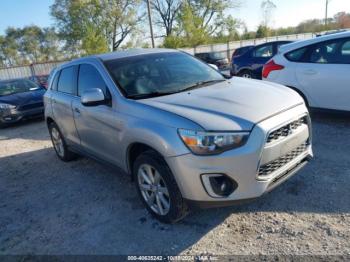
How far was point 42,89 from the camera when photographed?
1072 cm

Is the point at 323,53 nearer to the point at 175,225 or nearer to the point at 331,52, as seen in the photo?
the point at 331,52

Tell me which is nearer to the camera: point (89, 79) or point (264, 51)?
point (89, 79)

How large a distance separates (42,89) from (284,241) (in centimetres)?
967

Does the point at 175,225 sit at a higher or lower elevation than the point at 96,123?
lower

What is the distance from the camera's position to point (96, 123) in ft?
13.3

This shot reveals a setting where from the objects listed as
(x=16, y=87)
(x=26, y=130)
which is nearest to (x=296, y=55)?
(x=26, y=130)

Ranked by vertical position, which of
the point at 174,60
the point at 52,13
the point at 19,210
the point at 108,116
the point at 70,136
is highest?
the point at 52,13

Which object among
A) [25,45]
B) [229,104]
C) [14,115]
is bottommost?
[14,115]

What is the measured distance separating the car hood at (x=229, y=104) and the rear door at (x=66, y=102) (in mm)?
1754

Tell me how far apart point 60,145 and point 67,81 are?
51.2 inches

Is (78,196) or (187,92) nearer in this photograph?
(187,92)

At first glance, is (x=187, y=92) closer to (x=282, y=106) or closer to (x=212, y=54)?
(x=282, y=106)

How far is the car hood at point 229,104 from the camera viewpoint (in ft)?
9.38

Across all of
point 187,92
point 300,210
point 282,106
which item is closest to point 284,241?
point 300,210
